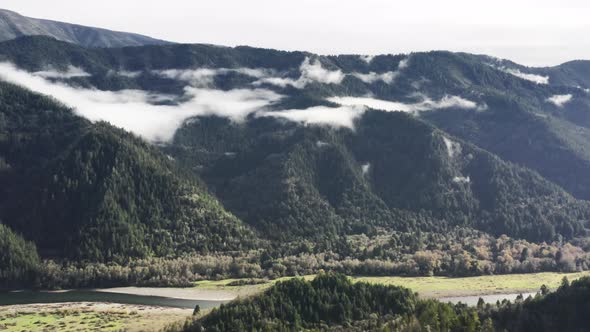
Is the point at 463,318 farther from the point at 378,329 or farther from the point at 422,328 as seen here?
the point at 378,329

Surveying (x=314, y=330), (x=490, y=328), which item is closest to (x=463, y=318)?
(x=490, y=328)

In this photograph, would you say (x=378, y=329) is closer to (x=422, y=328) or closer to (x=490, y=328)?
(x=422, y=328)

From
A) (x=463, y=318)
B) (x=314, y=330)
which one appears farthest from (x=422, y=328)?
(x=314, y=330)

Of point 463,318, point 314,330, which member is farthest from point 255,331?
point 463,318

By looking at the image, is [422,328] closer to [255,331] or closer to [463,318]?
[463,318]

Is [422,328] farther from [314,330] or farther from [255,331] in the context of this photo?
[255,331]
